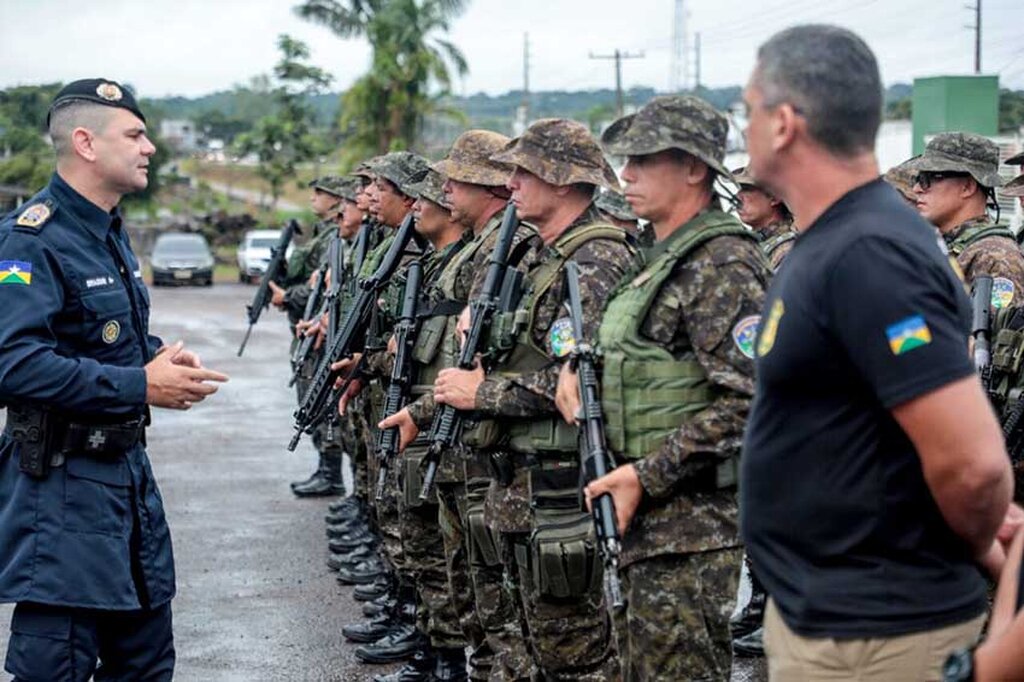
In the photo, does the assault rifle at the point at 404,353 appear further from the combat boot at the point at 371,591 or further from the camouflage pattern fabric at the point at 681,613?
the camouflage pattern fabric at the point at 681,613

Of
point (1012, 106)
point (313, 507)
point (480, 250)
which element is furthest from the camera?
point (1012, 106)

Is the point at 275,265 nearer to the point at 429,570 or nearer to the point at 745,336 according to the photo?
the point at 429,570

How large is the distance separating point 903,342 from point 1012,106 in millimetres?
36814

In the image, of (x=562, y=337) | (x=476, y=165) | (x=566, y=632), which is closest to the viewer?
(x=562, y=337)

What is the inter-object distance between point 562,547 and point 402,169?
356cm

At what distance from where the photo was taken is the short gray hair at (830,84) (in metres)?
2.69

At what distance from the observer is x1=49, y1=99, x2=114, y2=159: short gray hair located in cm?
476

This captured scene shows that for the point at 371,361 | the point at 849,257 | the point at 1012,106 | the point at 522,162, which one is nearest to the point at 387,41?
the point at 1012,106

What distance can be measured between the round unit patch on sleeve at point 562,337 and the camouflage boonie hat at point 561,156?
57 centimetres

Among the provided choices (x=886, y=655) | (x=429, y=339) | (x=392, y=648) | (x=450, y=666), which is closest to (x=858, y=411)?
(x=886, y=655)

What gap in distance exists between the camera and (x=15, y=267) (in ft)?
14.7

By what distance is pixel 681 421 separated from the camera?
3.97m

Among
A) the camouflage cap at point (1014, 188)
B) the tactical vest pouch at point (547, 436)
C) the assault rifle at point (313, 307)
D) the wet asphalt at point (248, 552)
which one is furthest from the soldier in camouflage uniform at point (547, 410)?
the assault rifle at point (313, 307)

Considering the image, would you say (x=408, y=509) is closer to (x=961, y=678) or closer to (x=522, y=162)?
(x=522, y=162)
